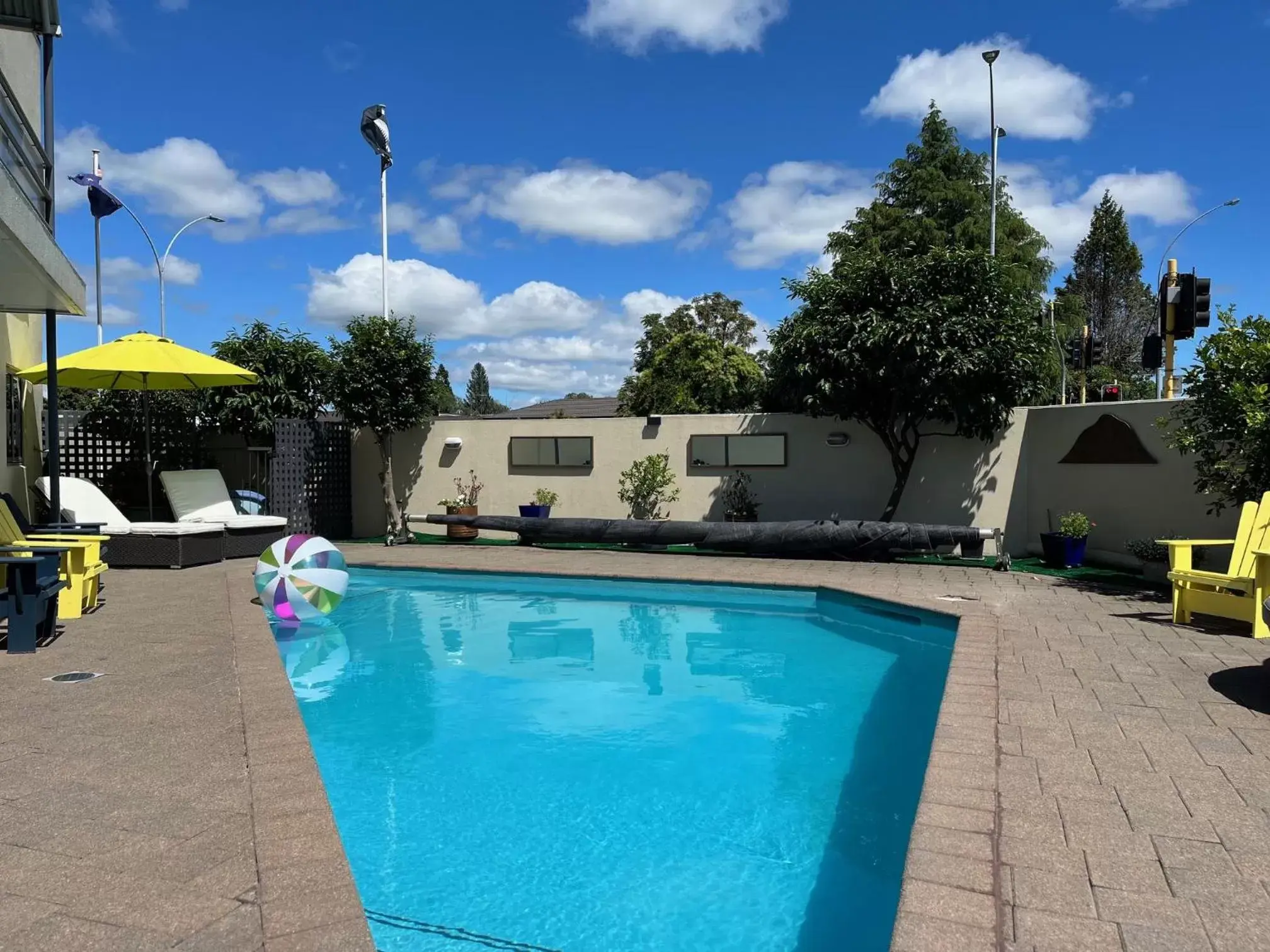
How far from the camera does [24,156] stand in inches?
281

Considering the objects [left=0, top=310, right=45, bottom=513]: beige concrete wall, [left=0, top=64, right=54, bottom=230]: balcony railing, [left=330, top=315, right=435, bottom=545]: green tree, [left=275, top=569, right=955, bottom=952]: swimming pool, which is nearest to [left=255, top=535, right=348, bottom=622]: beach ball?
[left=275, top=569, right=955, bottom=952]: swimming pool

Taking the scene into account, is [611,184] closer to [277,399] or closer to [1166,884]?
[277,399]

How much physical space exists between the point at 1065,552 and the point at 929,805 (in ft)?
29.4

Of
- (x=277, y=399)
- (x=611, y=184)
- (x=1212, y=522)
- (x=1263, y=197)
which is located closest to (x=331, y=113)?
(x=277, y=399)

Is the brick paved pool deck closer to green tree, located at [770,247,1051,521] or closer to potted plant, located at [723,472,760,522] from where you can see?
green tree, located at [770,247,1051,521]

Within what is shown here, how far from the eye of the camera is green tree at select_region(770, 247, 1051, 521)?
37.3ft

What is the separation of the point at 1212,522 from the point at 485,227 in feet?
60.0

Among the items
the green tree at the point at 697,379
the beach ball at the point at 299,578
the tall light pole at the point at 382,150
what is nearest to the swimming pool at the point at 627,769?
the beach ball at the point at 299,578

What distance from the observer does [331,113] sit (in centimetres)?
1648

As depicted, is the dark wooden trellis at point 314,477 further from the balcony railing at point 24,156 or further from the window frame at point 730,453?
the window frame at point 730,453

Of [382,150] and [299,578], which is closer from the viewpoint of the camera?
[299,578]

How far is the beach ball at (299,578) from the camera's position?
7.49 meters

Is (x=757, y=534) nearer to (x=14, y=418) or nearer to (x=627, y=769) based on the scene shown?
(x=627, y=769)

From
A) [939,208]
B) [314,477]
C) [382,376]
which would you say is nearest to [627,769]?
[382,376]
